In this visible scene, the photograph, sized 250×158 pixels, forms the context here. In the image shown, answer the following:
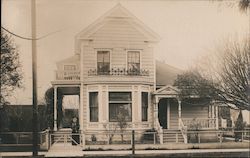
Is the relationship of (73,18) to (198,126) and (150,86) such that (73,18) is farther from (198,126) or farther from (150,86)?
(198,126)

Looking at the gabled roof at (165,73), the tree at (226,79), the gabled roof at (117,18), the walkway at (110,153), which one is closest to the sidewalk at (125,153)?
the walkway at (110,153)

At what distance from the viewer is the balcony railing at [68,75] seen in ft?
7.48

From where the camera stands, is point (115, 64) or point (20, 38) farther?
point (115, 64)

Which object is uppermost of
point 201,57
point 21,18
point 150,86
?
point 21,18

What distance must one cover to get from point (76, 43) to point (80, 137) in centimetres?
57

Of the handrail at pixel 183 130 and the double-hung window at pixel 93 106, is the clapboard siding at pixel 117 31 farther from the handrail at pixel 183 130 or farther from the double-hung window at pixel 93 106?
the handrail at pixel 183 130

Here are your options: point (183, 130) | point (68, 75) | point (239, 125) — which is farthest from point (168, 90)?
point (68, 75)

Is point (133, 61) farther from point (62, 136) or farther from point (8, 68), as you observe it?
point (8, 68)

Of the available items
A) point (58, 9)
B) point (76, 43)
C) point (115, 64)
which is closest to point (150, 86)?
point (115, 64)

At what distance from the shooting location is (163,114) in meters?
2.39

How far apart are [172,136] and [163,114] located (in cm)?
15

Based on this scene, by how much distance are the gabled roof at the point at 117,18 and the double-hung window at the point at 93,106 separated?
14.7 inches

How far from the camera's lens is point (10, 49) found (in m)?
2.19

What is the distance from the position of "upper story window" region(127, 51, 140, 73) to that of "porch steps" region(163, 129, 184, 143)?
0.42 metres
